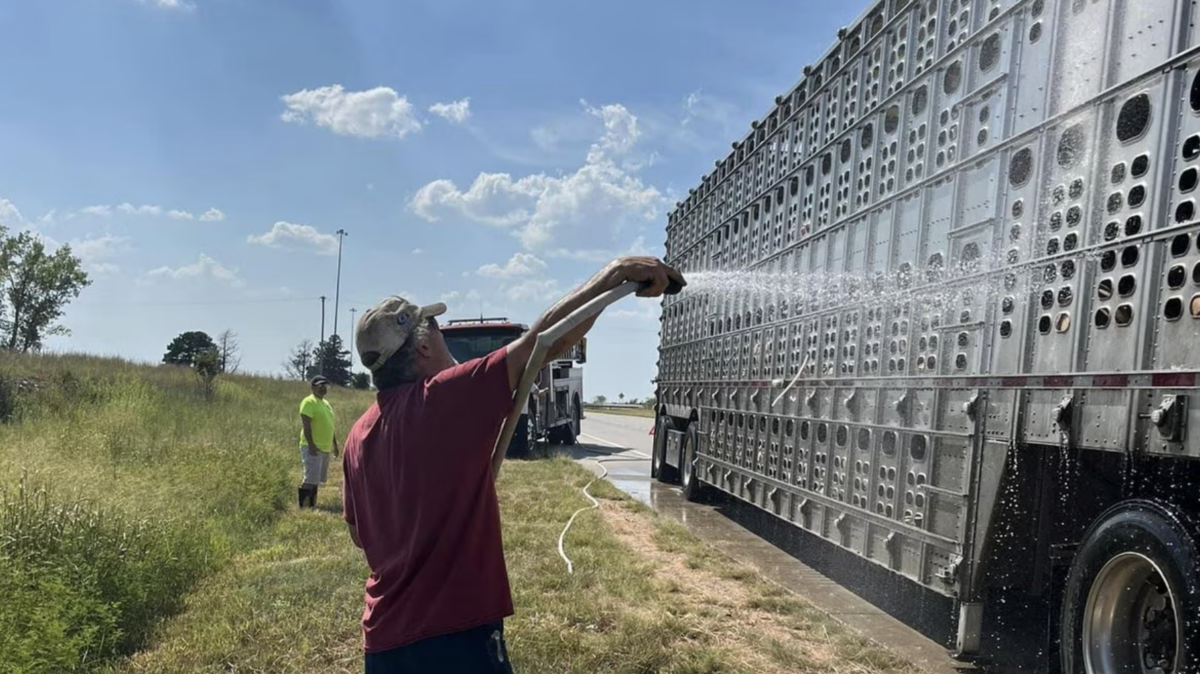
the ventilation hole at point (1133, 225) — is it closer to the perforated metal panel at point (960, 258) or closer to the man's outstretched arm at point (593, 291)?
the perforated metal panel at point (960, 258)

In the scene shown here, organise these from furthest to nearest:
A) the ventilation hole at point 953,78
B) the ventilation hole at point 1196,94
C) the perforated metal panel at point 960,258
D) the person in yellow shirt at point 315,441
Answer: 1. the person in yellow shirt at point 315,441
2. the ventilation hole at point 953,78
3. the perforated metal panel at point 960,258
4. the ventilation hole at point 1196,94

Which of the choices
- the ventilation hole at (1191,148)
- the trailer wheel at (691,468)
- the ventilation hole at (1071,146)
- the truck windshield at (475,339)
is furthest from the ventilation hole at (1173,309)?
the truck windshield at (475,339)

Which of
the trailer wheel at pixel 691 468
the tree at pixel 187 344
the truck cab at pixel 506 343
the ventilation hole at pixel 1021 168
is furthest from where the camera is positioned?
the tree at pixel 187 344

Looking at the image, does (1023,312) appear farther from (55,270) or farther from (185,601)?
(55,270)

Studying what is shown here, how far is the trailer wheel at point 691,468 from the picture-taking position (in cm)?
1103

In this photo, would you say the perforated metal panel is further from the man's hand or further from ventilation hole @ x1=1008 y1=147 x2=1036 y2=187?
the man's hand

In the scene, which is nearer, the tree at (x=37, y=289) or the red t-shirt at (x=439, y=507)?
the red t-shirt at (x=439, y=507)

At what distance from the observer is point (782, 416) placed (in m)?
7.60

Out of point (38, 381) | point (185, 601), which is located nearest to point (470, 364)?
point (185, 601)

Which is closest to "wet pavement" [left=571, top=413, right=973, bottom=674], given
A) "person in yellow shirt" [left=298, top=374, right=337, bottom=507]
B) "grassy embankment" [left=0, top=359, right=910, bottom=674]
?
"grassy embankment" [left=0, top=359, right=910, bottom=674]

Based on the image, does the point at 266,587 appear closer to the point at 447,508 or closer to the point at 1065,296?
the point at 447,508

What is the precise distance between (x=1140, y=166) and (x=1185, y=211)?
1.19ft

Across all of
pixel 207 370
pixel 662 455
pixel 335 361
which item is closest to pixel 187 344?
pixel 335 361

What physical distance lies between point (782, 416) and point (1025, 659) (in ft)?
9.50
